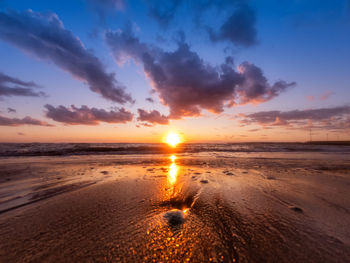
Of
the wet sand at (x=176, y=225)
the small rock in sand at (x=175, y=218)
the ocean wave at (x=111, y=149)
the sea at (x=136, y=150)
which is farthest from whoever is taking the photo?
the ocean wave at (x=111, y=149)

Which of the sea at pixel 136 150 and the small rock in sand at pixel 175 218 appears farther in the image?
the sea at pixel 136 150

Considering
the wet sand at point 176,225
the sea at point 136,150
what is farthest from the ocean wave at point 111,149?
the wet sand at point 176,225

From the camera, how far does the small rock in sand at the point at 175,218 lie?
6.55 ft

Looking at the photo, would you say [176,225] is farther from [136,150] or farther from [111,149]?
[111,149]

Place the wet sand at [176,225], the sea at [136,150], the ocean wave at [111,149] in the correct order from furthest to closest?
the ocean wave at [111,149] < the sea at [136,150] < the wet sand at [176,225]

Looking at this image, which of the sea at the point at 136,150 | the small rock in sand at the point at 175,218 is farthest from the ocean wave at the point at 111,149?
the small rock in sand at the point at 175,218

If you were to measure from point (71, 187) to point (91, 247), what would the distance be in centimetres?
308

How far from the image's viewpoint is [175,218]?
2.09 m

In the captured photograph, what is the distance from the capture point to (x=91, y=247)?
1521 mm

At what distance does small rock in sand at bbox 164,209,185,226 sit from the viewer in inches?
78.6

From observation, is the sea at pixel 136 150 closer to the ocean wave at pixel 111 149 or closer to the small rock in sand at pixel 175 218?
the ocean wave at pixel 111 149

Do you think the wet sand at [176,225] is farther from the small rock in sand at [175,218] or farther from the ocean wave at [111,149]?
the ocean wave at [111,149]

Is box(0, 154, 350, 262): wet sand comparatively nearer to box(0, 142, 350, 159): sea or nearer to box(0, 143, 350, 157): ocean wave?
box(0, 142, 350, 159): sea

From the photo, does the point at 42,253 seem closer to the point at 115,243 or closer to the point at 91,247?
the point at 91,247
